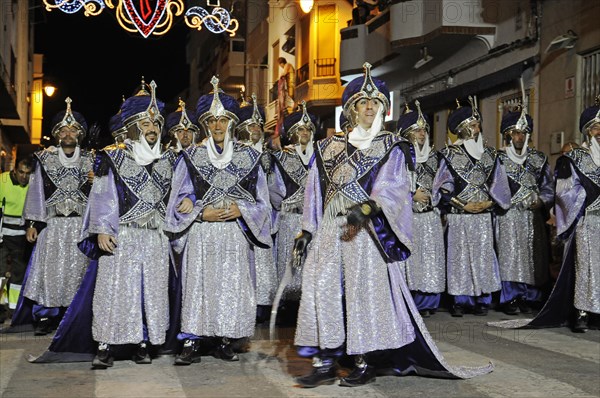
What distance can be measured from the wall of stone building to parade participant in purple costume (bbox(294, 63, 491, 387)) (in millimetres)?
8387

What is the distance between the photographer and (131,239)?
24.7ft

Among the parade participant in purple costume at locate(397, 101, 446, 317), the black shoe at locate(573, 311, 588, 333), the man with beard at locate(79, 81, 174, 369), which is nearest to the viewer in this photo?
the man with beard at locate(79, 81, 174, 369)

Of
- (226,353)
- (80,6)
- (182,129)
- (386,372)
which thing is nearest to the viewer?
(386,372)

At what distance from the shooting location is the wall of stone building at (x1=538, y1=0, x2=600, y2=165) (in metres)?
14.2

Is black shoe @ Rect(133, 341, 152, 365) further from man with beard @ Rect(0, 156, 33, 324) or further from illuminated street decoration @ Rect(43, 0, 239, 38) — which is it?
illuminated street decoration @ Rect(43, 0, 239, 38)

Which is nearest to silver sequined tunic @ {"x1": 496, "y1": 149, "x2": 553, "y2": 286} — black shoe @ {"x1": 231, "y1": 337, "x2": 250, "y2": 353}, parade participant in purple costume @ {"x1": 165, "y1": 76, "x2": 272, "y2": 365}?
black shoe @ {"x1": 231, "y1": 337, "x2": 250, "y2": 353}

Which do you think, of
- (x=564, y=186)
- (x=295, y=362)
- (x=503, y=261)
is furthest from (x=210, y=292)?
(x=503, y=261)

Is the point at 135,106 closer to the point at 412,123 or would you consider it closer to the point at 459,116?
the point at 412,123

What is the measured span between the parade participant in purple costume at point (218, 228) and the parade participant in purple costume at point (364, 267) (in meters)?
1.04

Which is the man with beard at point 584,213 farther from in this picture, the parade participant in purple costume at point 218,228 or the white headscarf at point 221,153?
the white headscarf at point 221,153

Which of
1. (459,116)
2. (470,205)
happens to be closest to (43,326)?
(470,205)

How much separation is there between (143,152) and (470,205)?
4.90 metres

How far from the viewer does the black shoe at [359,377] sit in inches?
250

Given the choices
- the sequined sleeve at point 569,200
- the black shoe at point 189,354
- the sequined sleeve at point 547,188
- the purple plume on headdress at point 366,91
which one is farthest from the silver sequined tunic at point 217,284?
the sequined sleeve at point 547,188
